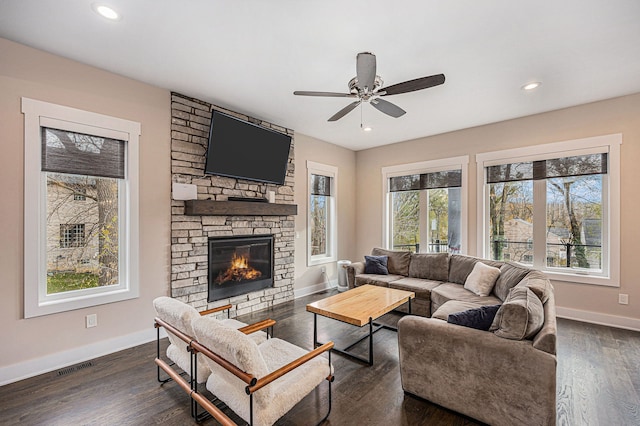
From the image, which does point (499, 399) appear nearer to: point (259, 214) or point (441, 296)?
point (441, 296)

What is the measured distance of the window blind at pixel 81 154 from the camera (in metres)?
2.78

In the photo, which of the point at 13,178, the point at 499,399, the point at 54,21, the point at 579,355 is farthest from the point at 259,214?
the point at 579,355

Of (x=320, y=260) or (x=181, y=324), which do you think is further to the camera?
(x=320, y=260)

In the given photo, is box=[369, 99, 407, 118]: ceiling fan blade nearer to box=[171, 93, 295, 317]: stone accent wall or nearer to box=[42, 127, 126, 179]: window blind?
box=[171, 93, 295, 317]: stone accent wall

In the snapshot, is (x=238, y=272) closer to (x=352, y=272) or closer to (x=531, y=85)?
(x=352, y=272)

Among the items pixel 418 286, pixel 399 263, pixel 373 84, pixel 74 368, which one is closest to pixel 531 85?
pixel 373 84

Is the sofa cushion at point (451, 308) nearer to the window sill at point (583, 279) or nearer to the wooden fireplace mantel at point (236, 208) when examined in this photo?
the window sill at point (583, 279)

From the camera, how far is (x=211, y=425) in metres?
2.01

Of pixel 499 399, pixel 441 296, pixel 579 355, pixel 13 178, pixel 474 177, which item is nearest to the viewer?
pixel 499 399

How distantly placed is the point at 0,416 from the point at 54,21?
3036 millimetres

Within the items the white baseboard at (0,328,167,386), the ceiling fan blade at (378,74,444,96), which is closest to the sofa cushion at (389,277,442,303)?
the ceiling fan blade at (378,74,444,96)

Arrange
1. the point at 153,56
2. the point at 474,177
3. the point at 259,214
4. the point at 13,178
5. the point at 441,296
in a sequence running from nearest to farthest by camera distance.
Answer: the point at 13,178, the point at 153,56, the point at 441,296, the point at 259,214, the point at 474,177

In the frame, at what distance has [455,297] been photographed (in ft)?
11.9

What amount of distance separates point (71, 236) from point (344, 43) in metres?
3.31
